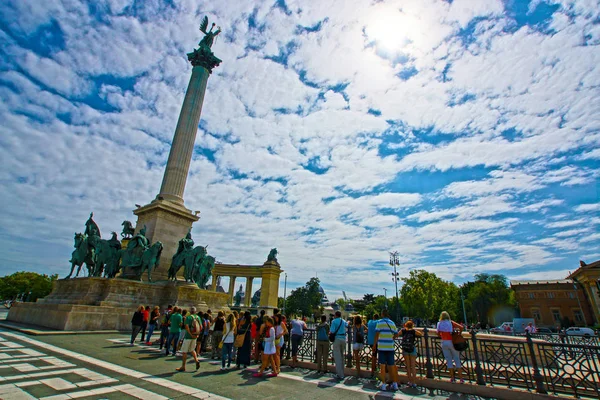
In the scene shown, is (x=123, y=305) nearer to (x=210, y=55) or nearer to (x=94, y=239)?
(x=94, y=239)

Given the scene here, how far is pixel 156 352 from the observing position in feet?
38.2

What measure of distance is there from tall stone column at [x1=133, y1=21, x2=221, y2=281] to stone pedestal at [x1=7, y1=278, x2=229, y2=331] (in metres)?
2.61

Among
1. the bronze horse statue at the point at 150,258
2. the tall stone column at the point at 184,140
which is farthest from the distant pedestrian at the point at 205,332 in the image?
the tall stone column at the point at 184,140

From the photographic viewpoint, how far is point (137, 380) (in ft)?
24.2

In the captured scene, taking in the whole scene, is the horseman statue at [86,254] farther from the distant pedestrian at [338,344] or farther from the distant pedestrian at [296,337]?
the distant pedestrian at [338,344]

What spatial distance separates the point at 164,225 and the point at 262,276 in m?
25.1

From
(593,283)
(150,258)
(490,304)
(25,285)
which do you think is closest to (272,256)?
(150,258)

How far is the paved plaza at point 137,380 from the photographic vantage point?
20.8 feet

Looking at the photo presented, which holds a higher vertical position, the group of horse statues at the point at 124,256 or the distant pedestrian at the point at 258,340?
the group of horse statues at the point at 124,256

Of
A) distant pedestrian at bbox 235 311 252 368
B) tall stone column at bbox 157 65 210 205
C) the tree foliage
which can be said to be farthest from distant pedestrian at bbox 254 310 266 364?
the tree foliage

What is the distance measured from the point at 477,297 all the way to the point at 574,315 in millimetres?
19469

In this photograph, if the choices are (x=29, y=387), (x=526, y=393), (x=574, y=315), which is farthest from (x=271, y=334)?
(x=574, y=315)

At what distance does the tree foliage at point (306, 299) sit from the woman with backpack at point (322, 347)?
255 ft

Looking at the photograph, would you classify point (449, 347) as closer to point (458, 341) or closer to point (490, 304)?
point (458, 341)
